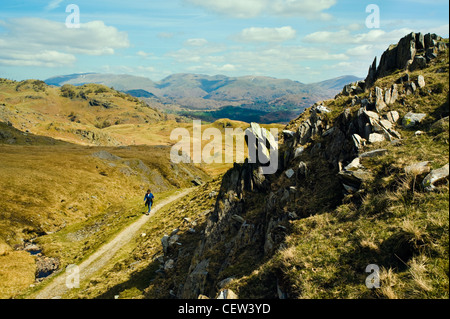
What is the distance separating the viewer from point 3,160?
6300cm

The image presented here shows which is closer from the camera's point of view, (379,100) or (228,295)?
(228,295)

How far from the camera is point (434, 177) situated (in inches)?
417

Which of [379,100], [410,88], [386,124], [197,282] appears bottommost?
[197,282]

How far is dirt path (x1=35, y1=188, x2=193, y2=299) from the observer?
2919cm

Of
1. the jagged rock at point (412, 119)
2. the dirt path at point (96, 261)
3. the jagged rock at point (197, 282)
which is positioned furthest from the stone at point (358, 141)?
the dirt path at point (96, 261)

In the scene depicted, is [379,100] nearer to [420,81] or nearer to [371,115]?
[371,115]

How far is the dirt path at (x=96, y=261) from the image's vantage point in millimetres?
29188

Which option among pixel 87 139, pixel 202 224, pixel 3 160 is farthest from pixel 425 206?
pixel 87 139

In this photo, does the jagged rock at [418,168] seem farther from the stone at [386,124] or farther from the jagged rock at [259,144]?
the jagged rock at [259,144]

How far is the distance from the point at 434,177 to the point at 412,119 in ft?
26.0

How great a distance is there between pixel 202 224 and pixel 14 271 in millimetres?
25836

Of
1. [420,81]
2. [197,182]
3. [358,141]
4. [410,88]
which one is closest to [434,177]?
[358,141]

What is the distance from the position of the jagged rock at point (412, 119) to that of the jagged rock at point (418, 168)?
5.89 metres
